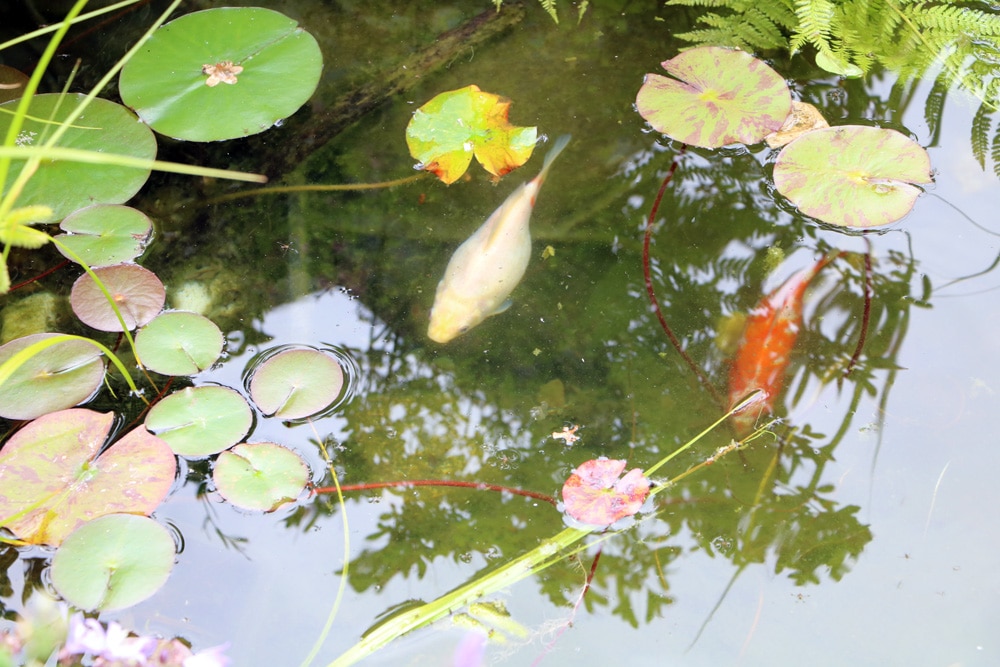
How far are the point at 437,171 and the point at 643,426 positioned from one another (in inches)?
43.4

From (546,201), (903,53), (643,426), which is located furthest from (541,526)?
(903,53)

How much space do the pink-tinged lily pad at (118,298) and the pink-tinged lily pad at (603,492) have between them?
4.32 ft

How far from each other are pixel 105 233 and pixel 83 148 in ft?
0.90

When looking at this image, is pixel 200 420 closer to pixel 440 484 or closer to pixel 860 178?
pixel 440 484

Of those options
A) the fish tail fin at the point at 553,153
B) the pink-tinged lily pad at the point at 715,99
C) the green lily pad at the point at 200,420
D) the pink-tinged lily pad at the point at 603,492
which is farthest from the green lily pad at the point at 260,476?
the pink-tinged lily pad at the point at 715,99

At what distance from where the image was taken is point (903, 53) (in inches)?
93.7

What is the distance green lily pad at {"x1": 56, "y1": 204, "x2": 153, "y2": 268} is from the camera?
2.06 metres

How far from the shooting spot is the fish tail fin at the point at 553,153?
7.78ft

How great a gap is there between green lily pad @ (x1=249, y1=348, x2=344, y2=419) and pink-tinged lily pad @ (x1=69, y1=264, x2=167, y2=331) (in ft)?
1.22

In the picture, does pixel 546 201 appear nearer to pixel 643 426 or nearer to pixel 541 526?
pixel 643 426

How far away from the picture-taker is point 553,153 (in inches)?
95.0

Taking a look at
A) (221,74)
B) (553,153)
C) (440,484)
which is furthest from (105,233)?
(553,153)

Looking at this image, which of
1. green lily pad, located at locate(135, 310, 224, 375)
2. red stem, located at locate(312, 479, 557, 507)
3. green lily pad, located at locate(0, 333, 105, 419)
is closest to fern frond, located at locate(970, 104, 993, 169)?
red stem, located at locate(312, 479, 557, 507)

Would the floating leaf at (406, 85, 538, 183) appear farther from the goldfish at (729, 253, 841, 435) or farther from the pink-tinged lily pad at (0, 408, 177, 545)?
the pink-tinged lily pad at (0, 408, 177, 545)
